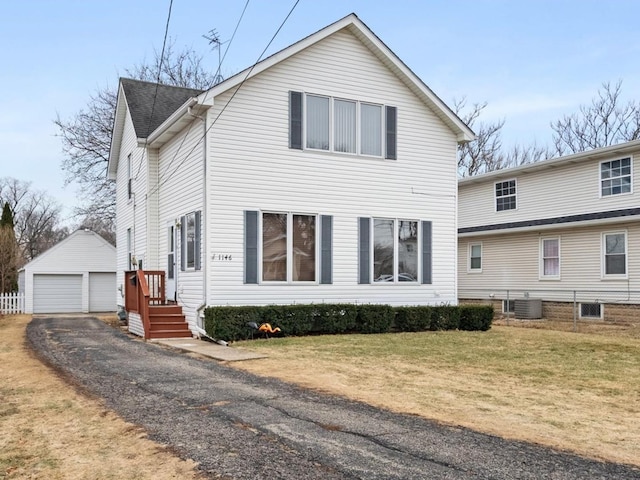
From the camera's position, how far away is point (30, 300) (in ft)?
89.2

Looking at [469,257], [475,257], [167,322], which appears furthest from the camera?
[469,257]

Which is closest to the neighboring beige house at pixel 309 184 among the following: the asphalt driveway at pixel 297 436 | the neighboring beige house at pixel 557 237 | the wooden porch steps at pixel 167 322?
the wooden porch steps at pixel 167 322

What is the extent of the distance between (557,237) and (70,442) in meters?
20.4

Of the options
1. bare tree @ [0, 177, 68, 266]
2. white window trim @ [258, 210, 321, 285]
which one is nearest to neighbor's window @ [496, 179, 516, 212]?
white window trim @ [258, 210, 321, 285]

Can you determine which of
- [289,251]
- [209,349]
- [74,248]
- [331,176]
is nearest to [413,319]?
[289,251]

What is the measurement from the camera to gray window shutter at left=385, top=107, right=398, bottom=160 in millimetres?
16812

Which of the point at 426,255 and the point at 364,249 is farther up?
the point at 364,249

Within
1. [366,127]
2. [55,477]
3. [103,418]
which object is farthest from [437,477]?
[366,127]

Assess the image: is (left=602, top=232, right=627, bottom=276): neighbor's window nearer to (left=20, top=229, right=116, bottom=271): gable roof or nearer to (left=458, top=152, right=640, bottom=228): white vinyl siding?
Answer: (left=458, top=152, right=640, bottom=228): white vinyl siding

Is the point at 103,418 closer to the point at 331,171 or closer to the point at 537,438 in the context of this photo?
the point at 537,438

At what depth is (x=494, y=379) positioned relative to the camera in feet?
29.8

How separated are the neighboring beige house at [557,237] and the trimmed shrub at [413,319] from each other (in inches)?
261

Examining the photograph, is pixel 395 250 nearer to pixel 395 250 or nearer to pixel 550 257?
pixel 395 250

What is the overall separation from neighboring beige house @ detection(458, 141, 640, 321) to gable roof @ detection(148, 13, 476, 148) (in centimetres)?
642
